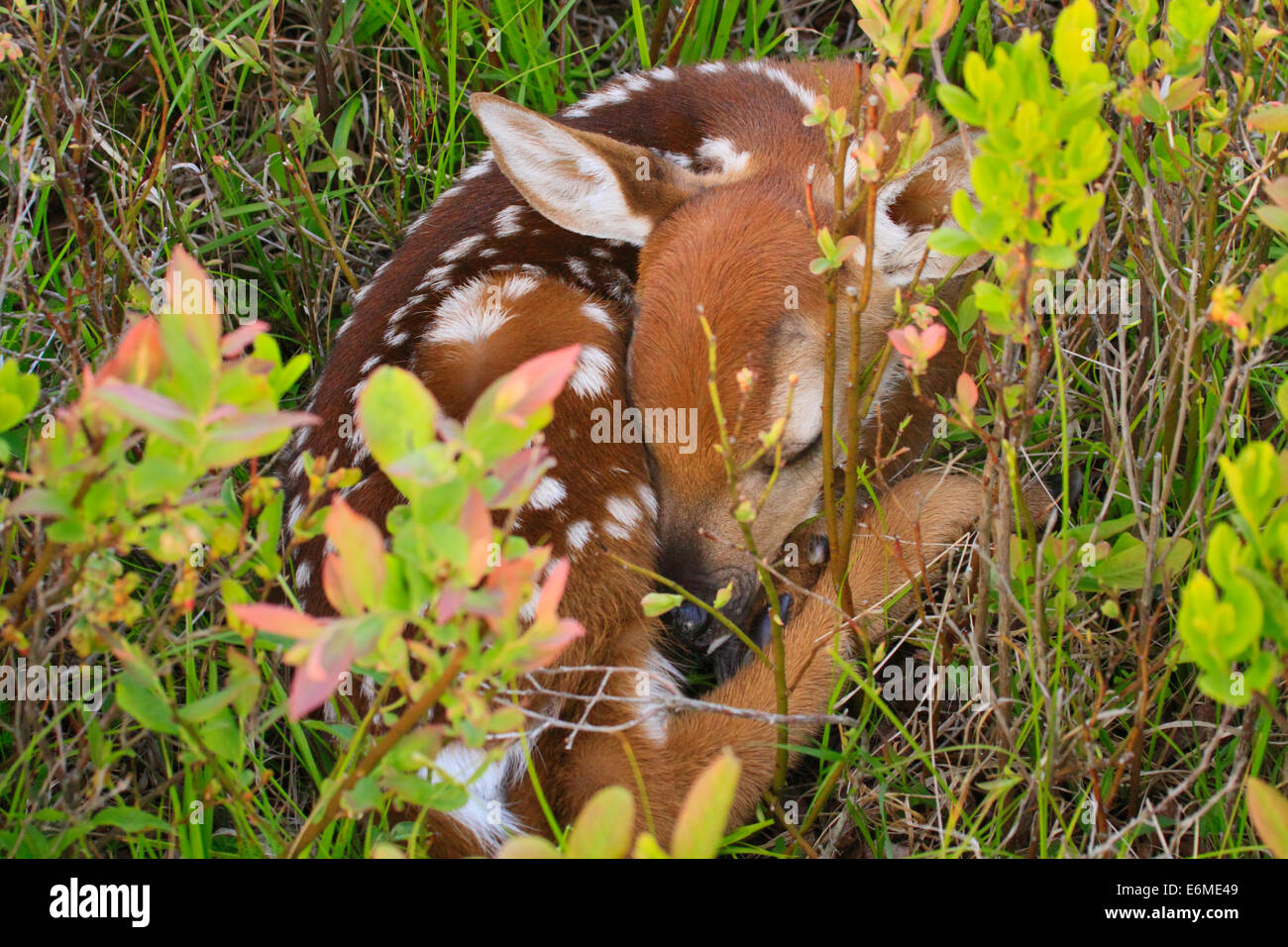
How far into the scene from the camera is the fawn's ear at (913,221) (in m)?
2.86

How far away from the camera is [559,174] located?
9.81 feet

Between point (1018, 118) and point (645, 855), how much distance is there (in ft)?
3.34

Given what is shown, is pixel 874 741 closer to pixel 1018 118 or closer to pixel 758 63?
pixel 1018 118

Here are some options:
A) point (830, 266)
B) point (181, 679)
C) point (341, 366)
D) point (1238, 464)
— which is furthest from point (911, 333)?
point (181, 679)

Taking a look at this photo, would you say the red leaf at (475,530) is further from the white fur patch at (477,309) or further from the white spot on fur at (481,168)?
the white spot on fur at (481,168)

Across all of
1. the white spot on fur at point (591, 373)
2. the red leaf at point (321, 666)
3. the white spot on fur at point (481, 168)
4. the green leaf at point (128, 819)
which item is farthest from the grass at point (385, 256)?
the white spot on fur at point (591, 373)

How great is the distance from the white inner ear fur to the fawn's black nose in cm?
93

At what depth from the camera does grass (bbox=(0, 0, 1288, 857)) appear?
2.21m

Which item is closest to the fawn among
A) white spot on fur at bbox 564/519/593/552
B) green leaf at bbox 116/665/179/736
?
white spot on fur at bbox 564/519/593/552

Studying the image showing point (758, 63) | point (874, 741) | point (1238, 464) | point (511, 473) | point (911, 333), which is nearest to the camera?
point (511, 473)

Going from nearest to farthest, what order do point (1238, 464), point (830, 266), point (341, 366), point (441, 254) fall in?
point (1238, 464) → point (830, 266) → point (341, 366) → point (441, 254)

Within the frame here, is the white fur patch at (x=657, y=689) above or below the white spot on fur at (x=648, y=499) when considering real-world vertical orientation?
below

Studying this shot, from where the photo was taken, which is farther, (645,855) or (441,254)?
(441,254)

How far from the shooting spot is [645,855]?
142 cm
